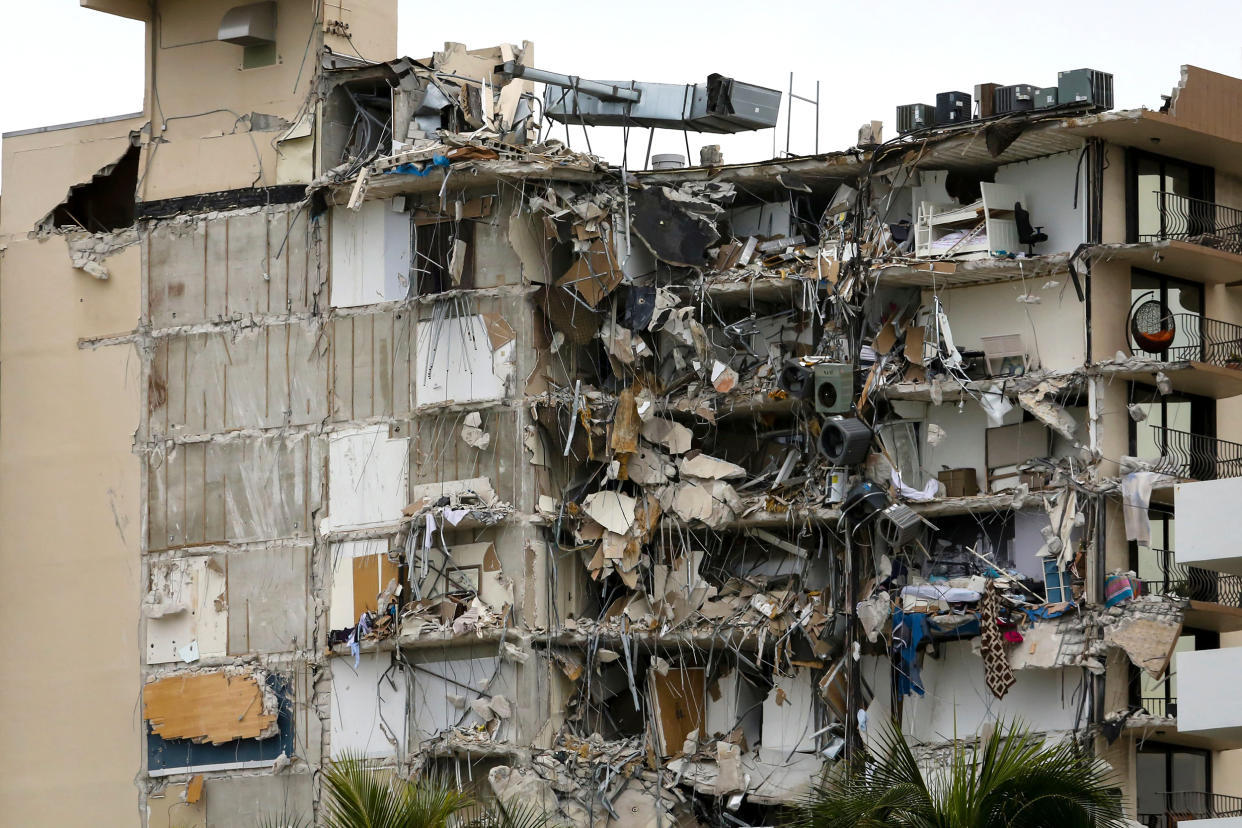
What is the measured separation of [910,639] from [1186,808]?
491 centimetres

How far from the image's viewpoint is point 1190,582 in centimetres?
3700

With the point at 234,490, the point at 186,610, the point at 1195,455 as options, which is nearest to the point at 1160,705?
the point at 1195,455

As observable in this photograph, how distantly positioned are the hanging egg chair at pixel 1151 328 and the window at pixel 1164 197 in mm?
1071

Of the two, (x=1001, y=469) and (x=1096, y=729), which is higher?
(x=1001, y=469)

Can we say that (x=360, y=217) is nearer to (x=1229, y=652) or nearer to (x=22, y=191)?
(x=22, y=191)

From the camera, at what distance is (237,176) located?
41500 millimetres

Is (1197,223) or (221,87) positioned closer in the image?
(1197,223)

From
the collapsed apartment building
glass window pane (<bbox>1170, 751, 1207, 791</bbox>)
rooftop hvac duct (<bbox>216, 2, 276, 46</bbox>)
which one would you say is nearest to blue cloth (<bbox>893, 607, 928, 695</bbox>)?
the collapsed apartment building

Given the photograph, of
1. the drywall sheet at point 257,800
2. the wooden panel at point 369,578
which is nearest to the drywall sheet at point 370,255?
the wooden panel at point 369,578

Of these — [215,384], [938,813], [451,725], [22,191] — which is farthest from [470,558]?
[938,813]

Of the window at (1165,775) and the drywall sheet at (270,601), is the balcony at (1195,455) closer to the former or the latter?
the window at (1165,775)

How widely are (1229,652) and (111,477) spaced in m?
19.0

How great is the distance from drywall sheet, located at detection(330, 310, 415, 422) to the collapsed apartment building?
0.06 m

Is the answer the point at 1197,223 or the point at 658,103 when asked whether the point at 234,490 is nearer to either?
the point at 658,103
